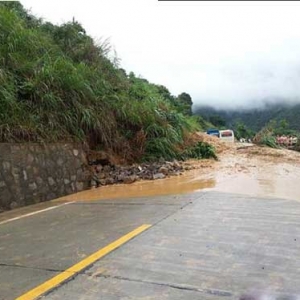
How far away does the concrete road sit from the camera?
3.53 meters

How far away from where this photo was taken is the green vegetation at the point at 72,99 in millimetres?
9481

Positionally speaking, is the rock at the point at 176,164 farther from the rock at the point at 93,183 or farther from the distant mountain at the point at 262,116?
the distant mountain at the point at 262,116

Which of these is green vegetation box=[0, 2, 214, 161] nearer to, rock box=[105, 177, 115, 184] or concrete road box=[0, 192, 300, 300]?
rock box=[105, 177, 115, 184]

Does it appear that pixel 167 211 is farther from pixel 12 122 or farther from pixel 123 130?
pixel 123 130

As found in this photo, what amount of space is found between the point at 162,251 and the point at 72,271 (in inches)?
40.2

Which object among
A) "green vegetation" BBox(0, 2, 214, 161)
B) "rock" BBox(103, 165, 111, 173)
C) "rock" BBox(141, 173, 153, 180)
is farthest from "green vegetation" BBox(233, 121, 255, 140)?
"rock" BBox(103, 165, 111, 173)

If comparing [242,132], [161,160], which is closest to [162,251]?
[161,160]

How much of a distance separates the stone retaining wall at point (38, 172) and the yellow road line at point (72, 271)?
356 centimetres

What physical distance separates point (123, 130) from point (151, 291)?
9.82 m

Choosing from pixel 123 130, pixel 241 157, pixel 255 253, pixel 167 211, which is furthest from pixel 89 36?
pixel 255 253

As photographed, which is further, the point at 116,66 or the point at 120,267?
the point at 116,66

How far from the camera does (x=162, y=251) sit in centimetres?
454

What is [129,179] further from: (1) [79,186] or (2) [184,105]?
(2) [184,105]

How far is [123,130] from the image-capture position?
1309 cm
